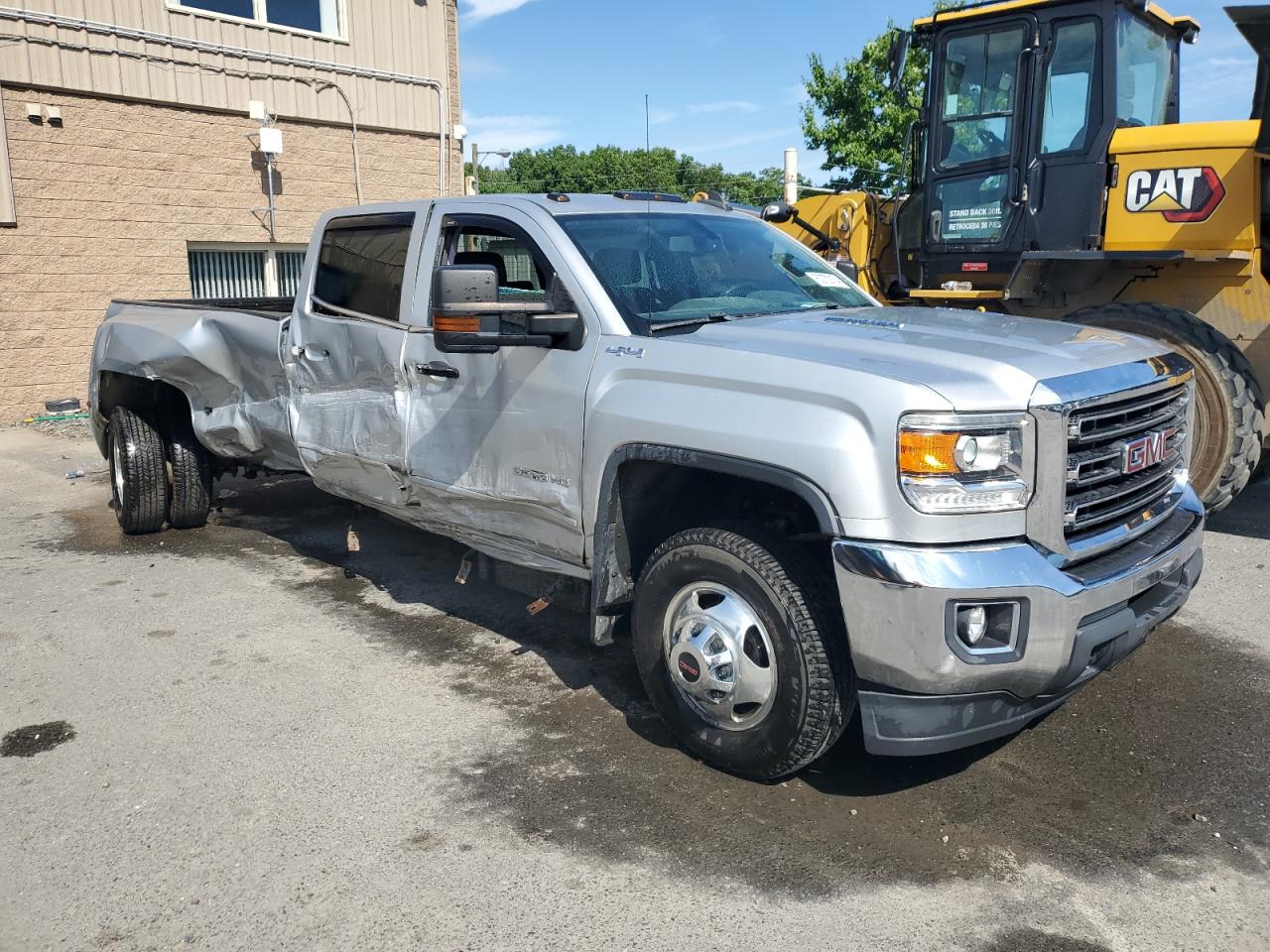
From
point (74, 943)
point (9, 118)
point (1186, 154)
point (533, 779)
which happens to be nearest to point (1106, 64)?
point (1186, 154)

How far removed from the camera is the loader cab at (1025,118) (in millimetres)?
7262

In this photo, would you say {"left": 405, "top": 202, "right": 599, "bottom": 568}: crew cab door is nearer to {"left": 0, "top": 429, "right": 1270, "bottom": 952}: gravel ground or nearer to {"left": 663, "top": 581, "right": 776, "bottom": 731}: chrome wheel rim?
{"left": 663, "top": 581, "right": 776, "bottom": 731}: chrome wheel rim

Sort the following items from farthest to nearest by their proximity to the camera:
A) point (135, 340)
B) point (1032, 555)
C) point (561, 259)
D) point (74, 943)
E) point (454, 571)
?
point (135, 340) < point (454, 571) < point (561, 259) < point (1032, 555) < point (74, 943)

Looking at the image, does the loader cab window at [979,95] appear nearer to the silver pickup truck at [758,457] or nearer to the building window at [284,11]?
the silver pickup truck at [758,457]

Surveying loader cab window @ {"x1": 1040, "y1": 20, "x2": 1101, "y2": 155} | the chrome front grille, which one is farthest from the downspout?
the chrome front grille

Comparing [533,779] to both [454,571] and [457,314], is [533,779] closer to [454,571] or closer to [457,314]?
[457,314]

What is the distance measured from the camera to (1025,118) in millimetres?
7520

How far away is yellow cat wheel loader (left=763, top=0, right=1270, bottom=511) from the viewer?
645cm

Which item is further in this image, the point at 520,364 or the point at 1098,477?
the point at 520,364

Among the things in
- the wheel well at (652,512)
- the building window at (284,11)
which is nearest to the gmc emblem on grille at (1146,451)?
the wheel well at (652,512)

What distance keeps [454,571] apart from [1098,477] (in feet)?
13.2

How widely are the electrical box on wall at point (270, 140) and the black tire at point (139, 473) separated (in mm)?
6796

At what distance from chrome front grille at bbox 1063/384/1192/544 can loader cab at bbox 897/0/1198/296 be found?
3521mm

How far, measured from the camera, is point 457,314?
4.04 meters
